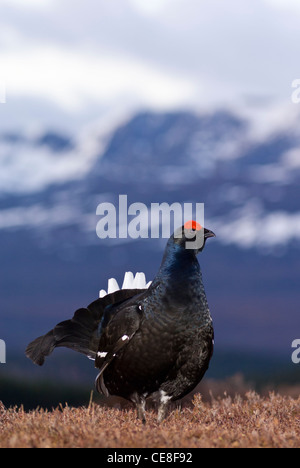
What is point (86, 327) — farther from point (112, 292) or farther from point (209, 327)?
point (209, 327)

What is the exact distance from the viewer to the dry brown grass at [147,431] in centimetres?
532

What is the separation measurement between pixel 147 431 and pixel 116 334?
1831 millimetres

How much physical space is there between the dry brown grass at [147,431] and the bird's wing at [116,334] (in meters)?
0.67

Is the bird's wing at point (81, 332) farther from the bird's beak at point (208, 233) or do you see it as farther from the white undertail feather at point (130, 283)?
the bird's beak at point (208, 233)

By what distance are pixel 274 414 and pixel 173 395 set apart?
190 cm

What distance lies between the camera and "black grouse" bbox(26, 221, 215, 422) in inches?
280

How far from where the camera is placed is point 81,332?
28.6 ft

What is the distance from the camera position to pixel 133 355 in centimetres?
724

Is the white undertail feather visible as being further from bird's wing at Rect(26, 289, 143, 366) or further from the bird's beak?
the bird's beak

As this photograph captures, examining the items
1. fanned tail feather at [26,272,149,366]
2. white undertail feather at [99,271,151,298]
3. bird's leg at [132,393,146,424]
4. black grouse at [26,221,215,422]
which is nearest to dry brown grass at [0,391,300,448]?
bird's leg at [132,393,146,424]

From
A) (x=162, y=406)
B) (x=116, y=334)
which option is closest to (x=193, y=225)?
Result: (x=116, y=334)

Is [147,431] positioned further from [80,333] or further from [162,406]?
[80,333]
